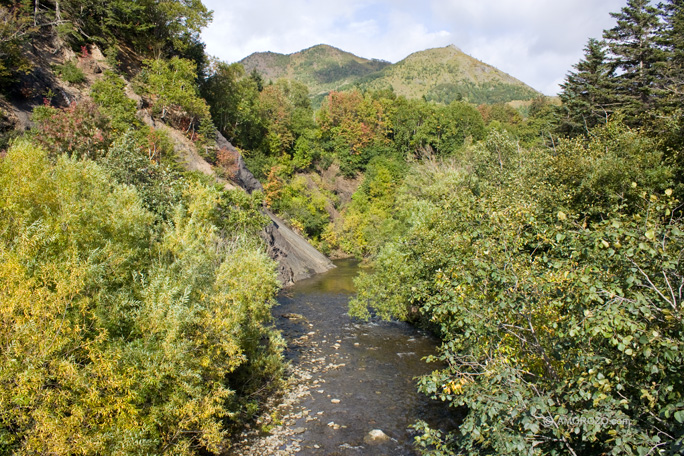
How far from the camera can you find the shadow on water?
1284 centimetres

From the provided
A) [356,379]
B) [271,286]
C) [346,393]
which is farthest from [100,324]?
[356,379]

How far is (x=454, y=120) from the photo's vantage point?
3386 inches

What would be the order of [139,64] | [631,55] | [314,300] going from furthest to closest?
1. [139,64]
2. [631,55]
3. [314,300]

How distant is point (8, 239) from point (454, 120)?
87.3m

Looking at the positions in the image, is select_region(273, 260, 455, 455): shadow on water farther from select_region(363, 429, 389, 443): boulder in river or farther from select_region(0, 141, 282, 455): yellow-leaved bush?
select_region(0, 141, 282, 455): yellow-leaved bush

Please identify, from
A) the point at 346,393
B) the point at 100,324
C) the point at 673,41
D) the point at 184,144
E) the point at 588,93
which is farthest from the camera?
the point at 588,93

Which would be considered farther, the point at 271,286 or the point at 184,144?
the point at 184,144

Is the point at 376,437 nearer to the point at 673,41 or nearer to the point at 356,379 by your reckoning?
the point at 356,379

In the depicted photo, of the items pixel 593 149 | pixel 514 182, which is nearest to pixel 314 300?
pixel 514 182

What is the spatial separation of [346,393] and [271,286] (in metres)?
5.94

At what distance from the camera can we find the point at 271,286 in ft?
60.2

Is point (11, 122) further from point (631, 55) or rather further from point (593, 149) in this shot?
point (631, 55)

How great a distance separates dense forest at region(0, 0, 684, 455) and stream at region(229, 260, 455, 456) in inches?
40.6

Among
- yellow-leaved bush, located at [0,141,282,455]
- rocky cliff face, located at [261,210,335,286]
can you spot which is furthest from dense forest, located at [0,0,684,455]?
rocky cliff face, located at [261,210,335,286]
